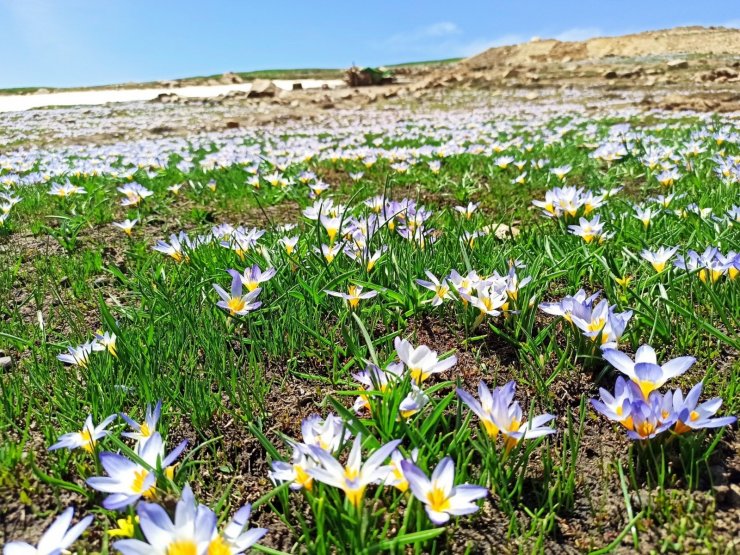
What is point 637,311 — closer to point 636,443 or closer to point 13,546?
point 636,443

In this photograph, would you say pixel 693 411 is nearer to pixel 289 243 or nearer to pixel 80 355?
pixel 289 243

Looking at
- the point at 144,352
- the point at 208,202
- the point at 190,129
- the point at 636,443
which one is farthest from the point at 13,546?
the point at 190,129

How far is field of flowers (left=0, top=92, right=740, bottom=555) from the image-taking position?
4.41 ft

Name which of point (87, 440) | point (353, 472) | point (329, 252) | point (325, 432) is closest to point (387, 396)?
point (325, 432)

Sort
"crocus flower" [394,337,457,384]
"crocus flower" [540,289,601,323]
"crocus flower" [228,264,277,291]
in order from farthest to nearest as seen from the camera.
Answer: "crocus flower" [228,264,277,291] < "crocus flower" [540,289,601,323] < "crocus flower" [394,337,457,384]

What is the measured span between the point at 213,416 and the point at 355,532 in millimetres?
822

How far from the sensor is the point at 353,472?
129cm

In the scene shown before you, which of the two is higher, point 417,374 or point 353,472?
point 417,374

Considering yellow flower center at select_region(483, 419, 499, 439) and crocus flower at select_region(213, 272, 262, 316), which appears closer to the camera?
yellow flower center at select_region(483, 419, 499, 439)

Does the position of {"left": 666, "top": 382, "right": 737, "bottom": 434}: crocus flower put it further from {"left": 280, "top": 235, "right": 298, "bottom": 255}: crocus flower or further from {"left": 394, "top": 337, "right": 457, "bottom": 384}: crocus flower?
{"left": 280, "top": 235, "right": 298, "bottom": 255}: crocus flower

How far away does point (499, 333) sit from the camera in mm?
2100

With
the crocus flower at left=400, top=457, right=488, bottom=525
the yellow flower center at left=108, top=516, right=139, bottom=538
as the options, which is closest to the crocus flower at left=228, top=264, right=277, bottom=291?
the yellow flower center at left=108, top=516, right=139, bottom=538

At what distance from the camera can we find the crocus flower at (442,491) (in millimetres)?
1198

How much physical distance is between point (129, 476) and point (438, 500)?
768 mm
